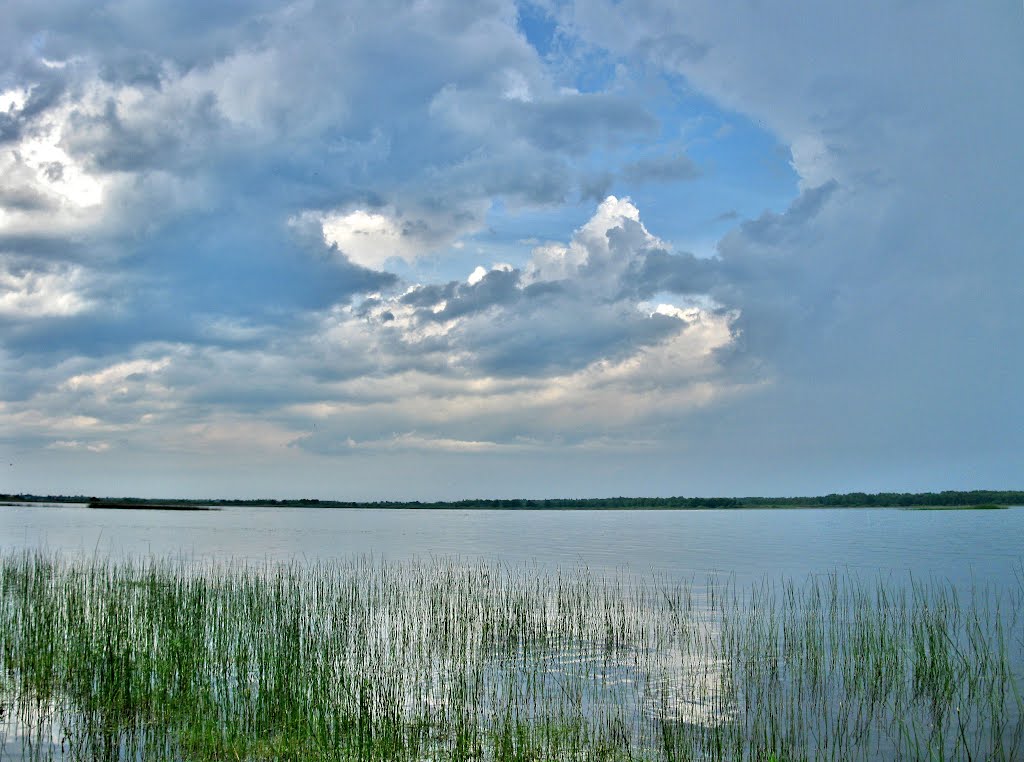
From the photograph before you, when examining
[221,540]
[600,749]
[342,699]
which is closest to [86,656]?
[342,699]

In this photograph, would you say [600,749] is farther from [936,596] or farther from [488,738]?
[936,596]

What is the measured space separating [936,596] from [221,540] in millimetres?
39190

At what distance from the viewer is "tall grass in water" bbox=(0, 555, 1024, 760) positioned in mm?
8289

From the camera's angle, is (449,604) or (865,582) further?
(865,582)

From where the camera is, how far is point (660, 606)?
59.3ft

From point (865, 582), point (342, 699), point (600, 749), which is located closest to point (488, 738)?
point (600, 749)

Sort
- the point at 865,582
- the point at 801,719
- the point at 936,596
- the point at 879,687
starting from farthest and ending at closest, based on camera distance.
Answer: the point at 865,582 < the point at 936,596 < the point at 879,687 < the point at 801,719

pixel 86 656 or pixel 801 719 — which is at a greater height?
pixel 86 656

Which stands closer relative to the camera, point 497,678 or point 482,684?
point 482,684

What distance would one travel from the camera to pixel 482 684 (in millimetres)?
11016

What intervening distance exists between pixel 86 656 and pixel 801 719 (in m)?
9.81

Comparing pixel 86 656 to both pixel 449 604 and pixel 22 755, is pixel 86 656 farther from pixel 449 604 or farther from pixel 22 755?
pixel 449 604

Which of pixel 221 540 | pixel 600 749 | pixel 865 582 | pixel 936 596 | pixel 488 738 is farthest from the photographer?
pixel 221 540

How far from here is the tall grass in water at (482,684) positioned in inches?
326
